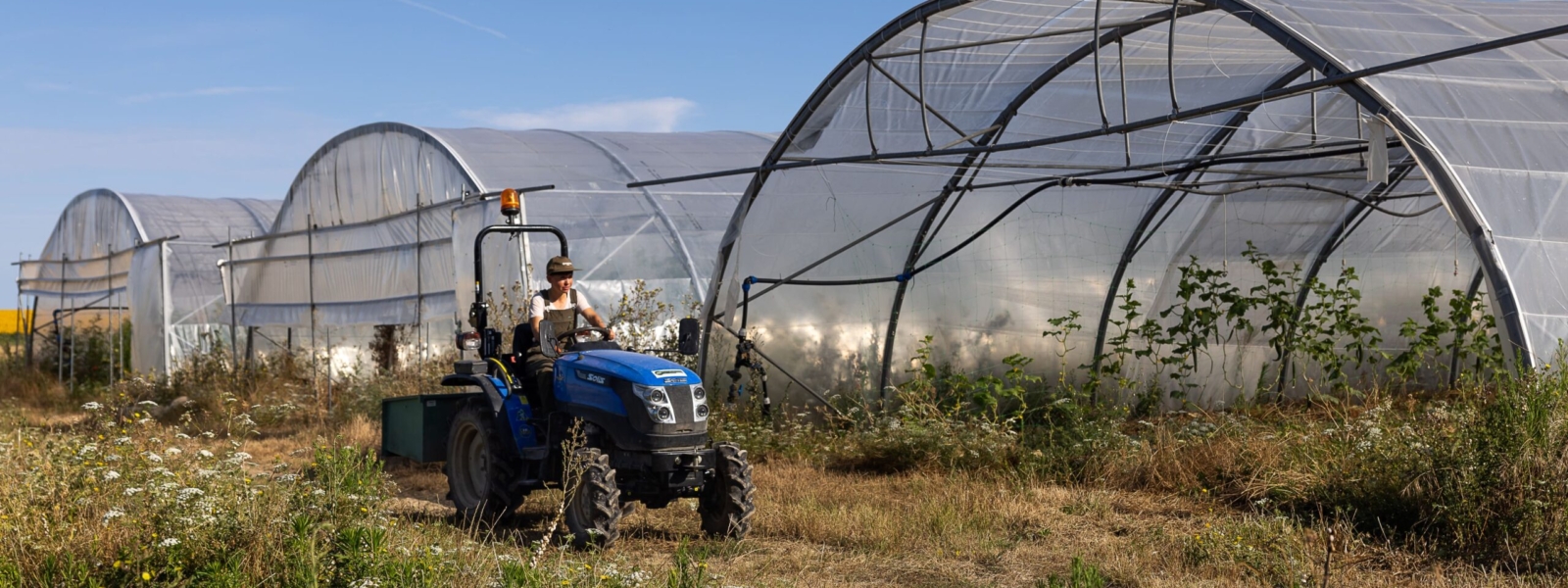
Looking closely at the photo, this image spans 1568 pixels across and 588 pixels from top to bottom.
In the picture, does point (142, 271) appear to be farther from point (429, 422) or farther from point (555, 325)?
point (555, 325)

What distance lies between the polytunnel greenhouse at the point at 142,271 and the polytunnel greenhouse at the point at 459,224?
1489mm

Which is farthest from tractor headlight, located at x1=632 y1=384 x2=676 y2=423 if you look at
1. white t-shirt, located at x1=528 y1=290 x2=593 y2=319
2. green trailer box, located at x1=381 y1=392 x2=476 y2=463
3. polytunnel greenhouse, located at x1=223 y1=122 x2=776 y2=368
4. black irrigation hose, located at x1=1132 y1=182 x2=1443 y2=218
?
polytunnel greenhouse, located at x1=223 y1=122 x2=776 y2=368

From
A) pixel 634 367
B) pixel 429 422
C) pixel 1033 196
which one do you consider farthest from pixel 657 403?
pixel 1033 196

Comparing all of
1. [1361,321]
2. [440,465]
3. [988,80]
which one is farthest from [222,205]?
[1361,321]

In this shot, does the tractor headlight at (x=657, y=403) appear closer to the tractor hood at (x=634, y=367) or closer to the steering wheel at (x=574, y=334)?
the tractor hood at (x=634, y=367)

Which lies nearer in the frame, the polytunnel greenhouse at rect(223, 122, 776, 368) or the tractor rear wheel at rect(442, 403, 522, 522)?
the tractor rear wheel at rect(442, 403, 522, 522)

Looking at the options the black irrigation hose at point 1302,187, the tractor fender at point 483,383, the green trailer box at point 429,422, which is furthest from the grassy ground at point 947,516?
the black irrigation hose at point 1302,187

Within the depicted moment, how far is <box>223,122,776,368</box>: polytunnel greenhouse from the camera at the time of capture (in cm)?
1549

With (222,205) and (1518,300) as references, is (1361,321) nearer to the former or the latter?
(1518,300)

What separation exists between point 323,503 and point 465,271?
881 centimetres

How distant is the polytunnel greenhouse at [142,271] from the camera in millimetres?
21172

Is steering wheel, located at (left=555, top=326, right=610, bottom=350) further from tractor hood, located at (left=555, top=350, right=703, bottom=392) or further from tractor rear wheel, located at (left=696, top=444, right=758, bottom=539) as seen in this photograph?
tractor rear wheel, located at (left=696, top=444, right=758, bottom=539)

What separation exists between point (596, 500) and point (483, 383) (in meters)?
1.67

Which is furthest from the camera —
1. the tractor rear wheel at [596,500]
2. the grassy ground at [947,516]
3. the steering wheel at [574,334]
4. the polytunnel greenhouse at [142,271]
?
the polytunnel greenhouse at [142,271]
